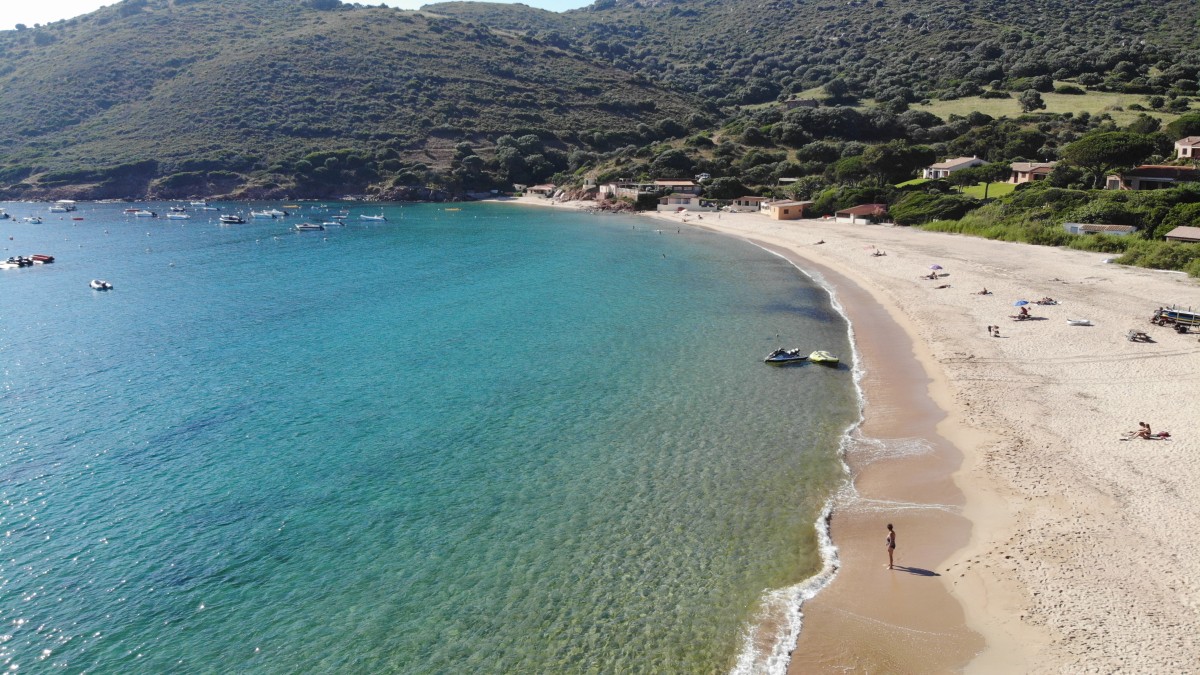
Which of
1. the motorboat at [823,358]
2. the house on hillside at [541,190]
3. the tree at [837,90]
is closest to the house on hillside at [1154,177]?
the motorboat at [823,358]

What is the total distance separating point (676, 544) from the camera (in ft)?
62.5

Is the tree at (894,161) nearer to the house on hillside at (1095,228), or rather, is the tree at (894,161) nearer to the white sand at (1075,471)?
the house on hillside at (1095,228)

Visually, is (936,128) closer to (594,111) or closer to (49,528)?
(594,111)

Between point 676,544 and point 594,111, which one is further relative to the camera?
point 594,111

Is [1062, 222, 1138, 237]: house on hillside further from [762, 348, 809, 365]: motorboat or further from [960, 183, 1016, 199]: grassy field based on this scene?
[762, 348, 809, 365]: motorboat

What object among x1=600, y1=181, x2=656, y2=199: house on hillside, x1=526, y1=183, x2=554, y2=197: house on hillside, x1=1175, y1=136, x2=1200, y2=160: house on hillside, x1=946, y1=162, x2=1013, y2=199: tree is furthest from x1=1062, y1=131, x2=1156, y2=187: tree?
x1=526, y1=183, x2=554, y2=197: house on hillside

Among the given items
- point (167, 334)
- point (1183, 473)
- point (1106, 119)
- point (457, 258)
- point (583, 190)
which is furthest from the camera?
point (583, 190)

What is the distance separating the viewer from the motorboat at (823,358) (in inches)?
1335

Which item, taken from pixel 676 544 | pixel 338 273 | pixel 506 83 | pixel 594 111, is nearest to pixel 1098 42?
pixel 594 111

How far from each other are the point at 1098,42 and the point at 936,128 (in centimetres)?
6556

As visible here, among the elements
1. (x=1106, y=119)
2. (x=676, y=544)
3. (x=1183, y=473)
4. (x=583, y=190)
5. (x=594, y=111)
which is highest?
(x=594, y=111)

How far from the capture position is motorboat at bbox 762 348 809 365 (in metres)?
34.1

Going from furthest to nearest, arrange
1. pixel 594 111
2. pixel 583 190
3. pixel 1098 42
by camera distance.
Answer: pixel 594 111, pixel 1098 42, pixel 583 190

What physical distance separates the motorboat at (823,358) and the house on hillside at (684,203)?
75.5m
